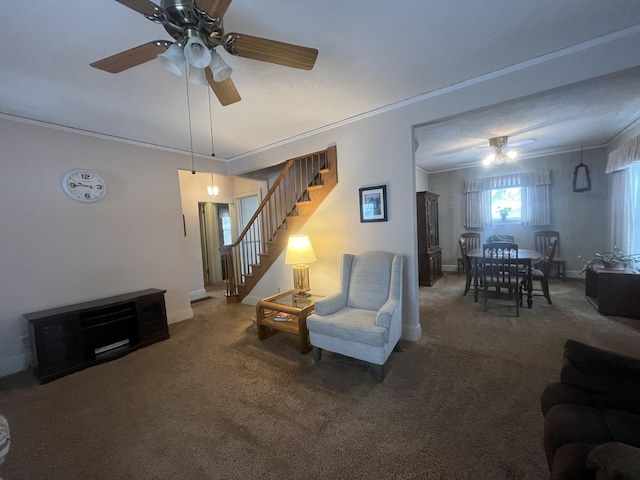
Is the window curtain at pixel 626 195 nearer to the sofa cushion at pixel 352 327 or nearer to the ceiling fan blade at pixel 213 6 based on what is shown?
the sofa cushion at pixel 352 327

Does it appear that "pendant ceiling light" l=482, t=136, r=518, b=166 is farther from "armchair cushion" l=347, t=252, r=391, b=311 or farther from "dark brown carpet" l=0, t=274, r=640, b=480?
"armchair cushion" l=347, t=252, r=391, b=311

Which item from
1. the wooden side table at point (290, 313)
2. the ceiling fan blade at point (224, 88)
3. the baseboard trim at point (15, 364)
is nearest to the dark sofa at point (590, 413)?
the wooden side table at point (290, 313)

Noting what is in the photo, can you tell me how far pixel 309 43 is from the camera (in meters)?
1.75

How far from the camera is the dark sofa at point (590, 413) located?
0.84 meters

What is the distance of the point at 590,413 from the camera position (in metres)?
1.07

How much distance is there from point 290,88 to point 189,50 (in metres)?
1.15

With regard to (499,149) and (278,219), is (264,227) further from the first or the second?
(499,149)

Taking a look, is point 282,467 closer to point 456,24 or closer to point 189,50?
point 189,50

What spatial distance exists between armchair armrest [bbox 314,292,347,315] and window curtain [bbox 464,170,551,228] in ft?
14.8

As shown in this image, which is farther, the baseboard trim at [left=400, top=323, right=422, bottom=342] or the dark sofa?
the baseboard trim at [left=400, top=323, right=422, bottom=342]

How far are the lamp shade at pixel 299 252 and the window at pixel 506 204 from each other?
470cm

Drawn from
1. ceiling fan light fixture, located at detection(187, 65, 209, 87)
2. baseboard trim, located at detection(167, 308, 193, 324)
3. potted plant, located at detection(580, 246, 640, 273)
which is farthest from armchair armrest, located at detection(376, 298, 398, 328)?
potted plant, located at detection(580, 246, 640, 273)

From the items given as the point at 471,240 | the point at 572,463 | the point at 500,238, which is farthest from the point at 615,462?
the point at 471,240

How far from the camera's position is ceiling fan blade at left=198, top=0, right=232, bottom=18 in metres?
1.12
